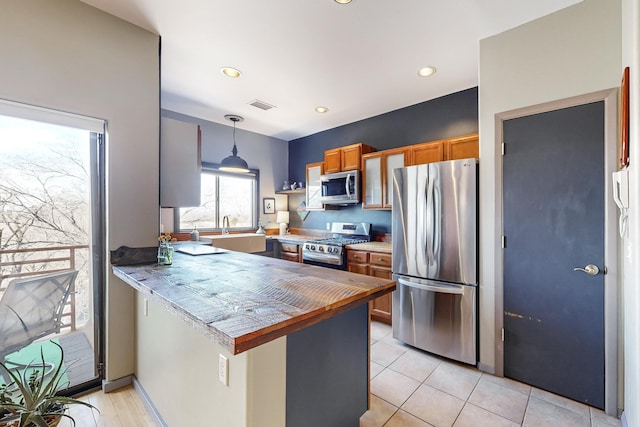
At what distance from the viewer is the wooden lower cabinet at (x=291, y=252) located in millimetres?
4472

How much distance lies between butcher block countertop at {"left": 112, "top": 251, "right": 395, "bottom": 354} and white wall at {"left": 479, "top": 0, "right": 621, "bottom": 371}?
136 centimetres

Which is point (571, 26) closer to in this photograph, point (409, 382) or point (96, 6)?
point (409, 382)

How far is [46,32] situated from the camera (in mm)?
1771

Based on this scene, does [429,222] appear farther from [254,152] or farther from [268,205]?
[254,152]

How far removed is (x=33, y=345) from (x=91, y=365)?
40 cm

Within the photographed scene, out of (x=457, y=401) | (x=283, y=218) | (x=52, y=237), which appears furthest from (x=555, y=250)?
(x=283, y=218)

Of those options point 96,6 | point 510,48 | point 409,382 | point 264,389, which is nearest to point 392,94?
point 510,48

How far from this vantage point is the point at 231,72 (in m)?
2.86

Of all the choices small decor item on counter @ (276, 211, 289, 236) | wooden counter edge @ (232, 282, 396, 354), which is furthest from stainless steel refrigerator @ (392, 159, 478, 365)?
small decor item on counter @ (276, 211, 289, 236)

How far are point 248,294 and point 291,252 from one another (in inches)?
130

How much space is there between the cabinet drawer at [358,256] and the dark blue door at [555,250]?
158 cm

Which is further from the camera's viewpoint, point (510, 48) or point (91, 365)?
point (510, 48)

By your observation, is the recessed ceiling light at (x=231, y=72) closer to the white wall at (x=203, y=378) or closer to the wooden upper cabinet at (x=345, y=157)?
the wooden upper cabinet at (x=345, y=157)

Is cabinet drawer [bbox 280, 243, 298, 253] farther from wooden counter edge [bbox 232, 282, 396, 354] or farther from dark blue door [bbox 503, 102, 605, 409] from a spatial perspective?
wooden counter edge [bbox 232, 282, 396, 354]
